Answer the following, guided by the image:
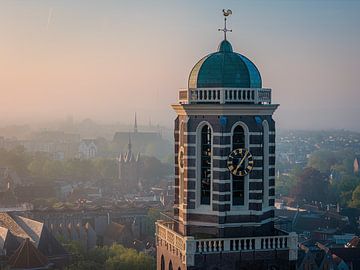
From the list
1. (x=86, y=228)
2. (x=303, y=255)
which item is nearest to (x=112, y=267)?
(x=303, y=255)

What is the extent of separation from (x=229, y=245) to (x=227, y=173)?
272cm

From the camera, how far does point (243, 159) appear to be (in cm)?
2742

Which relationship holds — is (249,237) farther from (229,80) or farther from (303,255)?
(303,255)

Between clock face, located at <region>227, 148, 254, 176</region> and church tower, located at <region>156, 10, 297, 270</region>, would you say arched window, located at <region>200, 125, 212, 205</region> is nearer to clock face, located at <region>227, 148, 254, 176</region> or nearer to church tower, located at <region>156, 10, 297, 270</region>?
church tower, located at <region>156, 10, 297, 270</region>

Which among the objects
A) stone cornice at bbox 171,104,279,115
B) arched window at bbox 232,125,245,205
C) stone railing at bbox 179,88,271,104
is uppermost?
stone railing at bbox 179,88,271,104

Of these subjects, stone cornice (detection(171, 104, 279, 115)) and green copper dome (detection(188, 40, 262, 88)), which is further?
green copper dome (detection(188, 40, 262, 88))

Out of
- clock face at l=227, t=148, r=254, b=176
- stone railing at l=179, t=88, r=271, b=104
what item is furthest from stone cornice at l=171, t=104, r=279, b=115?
clock face at l=227, t=148, r=254, b=176

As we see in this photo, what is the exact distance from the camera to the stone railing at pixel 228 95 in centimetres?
2745

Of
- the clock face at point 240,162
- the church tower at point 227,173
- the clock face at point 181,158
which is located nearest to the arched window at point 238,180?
the church tower at point 227,173

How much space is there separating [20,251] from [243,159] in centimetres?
3333

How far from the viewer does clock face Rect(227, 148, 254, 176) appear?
2725 cm

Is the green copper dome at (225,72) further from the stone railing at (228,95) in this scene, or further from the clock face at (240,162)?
the clock face at (240,162)

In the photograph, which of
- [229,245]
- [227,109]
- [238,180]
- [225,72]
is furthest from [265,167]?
[225,72]

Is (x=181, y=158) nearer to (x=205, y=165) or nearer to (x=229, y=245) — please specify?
(x=205, y=165)
